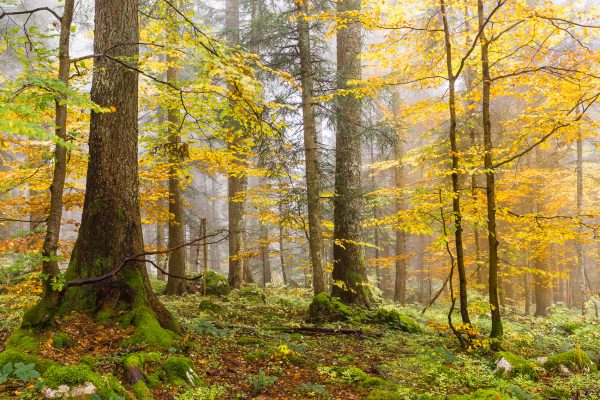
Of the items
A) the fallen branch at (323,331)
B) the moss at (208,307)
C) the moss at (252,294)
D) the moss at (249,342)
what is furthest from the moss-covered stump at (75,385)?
the moss at (252,294)

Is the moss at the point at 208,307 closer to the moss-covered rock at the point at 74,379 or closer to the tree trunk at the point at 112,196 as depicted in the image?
the tree trunk at the point at 112,196

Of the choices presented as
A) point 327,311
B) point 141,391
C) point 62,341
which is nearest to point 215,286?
point 327,311

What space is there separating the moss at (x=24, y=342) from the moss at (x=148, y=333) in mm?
1071

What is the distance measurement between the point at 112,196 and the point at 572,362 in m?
8.22

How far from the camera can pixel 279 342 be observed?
23.6 ft

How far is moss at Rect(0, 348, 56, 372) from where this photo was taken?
13.8 feet

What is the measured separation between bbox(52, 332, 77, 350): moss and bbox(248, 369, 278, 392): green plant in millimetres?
2422

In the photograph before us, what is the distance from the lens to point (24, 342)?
4.74m

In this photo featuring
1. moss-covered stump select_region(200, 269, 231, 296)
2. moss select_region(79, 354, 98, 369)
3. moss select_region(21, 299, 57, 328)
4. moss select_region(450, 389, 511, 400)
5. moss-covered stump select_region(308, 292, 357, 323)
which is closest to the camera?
moss select_region(450, 389, 511, 400)

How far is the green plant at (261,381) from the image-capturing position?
4.98m

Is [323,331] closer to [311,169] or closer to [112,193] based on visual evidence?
[311,169]

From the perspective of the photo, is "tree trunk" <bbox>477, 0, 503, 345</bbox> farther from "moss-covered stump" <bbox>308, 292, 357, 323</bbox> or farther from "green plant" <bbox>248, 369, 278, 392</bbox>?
"green plant" <bbox>248, 369, 278, 392</bbox>

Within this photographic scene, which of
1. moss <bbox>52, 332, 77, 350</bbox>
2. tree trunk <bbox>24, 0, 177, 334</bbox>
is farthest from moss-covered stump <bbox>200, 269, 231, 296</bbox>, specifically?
moss <bbox>52, 332, 77, 350</bbox>

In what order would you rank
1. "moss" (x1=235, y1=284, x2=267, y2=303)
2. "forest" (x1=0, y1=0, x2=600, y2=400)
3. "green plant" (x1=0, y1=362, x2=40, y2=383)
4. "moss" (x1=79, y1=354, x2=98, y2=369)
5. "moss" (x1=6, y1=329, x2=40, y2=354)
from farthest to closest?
"moss" (x1=235, y1=284, x2=267, y2=303) → "forest" (x1=0, y1=0, x2=600, y2=400) → "moss" (x1=6, y1=329, x2=40, y2=354) → "moss" (x1=79, y1=354, x2=98, y2=369) → "green plant" (x1=0, y1=362, x2=40, y2=383)
